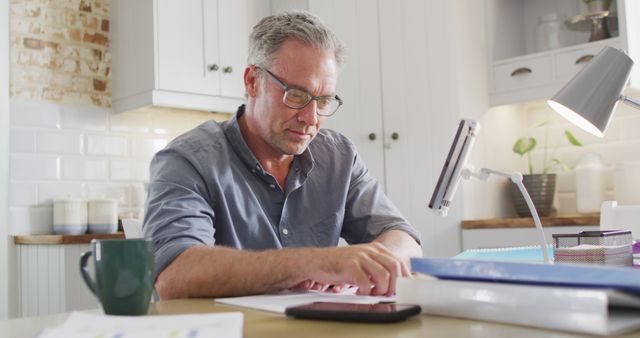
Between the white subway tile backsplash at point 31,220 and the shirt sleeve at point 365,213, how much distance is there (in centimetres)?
193

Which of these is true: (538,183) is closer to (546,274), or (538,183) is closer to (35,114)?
(35,114)

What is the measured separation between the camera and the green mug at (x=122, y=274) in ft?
3.20

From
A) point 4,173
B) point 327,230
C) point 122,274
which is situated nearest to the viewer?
point 122,274

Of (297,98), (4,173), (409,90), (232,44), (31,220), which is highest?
(232,44)

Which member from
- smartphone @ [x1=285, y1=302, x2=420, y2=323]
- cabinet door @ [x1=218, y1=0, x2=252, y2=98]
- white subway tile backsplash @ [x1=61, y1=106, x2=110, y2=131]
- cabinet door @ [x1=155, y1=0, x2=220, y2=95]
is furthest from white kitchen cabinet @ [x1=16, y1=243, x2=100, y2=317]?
smartphone @ [x1=285, y1=302, x2=420, y2=323]

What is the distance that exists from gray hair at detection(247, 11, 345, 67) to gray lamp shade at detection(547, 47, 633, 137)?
65 cm

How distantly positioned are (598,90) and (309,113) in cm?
72

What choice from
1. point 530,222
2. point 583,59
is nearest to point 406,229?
point 530,222

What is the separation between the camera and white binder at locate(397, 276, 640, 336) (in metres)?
0.75

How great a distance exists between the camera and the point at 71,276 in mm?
3275

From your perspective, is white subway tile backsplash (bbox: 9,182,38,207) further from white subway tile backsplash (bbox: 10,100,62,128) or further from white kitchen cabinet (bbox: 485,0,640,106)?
white kitchen cabinet (bbox: 485,0,640,106)

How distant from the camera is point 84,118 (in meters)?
3.65

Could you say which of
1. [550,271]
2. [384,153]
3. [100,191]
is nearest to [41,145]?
[100,191]

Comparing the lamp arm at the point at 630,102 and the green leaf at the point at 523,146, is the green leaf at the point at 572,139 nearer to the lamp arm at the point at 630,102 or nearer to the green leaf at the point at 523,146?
the green leaf at the point at 523,146
